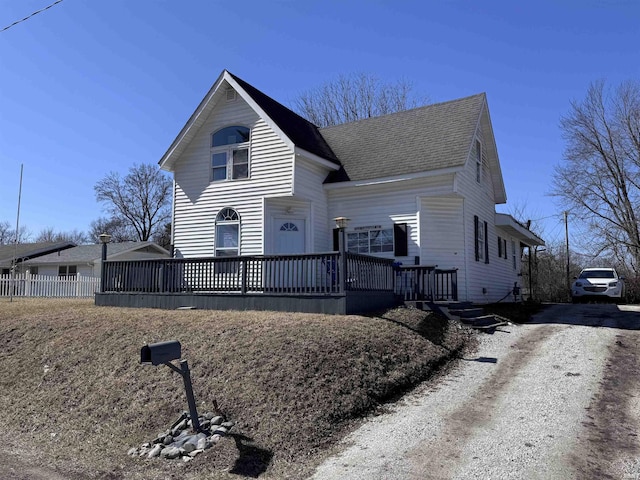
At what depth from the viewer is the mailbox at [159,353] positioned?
237 inches

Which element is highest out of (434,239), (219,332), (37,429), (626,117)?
(626,117)

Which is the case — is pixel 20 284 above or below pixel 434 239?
below

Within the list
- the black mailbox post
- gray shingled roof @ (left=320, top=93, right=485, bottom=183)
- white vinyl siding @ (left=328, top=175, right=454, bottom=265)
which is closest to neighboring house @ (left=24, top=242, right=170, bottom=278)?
gray shingled roof @ (left=320, top=93, right=485, bottom=183)

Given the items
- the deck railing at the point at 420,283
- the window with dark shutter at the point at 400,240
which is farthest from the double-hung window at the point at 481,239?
the deck railing at the point at 420,283

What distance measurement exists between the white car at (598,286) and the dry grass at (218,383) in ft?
43.4

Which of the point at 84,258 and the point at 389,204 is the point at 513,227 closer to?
the point at 389,204

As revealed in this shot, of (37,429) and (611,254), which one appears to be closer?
(37,429)

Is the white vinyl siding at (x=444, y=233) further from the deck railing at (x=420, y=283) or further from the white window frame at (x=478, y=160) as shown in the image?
the white window frame at (x=478, y=160)

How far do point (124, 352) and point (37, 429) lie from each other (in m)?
2.08

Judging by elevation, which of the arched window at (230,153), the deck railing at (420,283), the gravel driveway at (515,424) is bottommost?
the gravel driveway at (515,424)

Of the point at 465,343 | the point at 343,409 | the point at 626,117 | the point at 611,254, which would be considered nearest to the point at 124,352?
the point at 343,409

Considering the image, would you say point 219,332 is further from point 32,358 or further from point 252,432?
point 32,358

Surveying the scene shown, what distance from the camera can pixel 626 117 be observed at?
28.5 meters

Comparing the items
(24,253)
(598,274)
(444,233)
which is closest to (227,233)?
(444,233)
